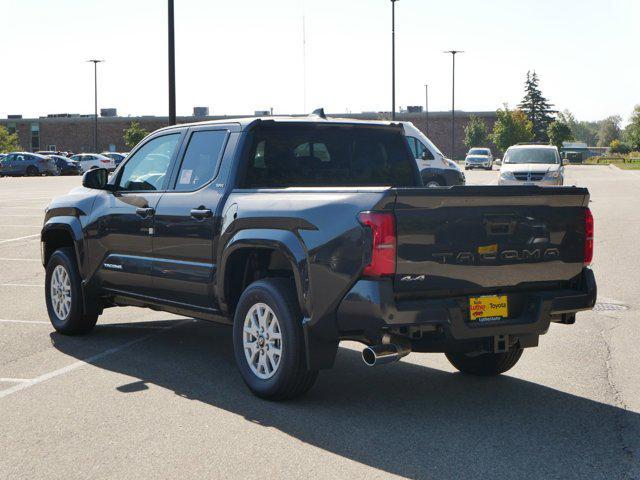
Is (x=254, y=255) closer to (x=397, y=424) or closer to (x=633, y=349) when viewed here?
(x=397, y=424)

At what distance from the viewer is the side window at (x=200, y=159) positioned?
277 inches

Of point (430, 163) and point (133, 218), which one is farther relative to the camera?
point (430, 163)

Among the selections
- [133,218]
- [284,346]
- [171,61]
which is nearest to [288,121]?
[133,218]

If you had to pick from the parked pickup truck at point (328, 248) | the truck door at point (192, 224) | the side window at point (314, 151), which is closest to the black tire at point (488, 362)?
the parked pickup truck at point (328, 248)

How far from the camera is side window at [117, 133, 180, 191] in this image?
302 inches

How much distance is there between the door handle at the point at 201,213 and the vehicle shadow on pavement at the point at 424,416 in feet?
4.01

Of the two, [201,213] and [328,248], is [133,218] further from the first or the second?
[328,248]

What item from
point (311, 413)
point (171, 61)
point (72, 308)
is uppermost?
point (171, 61)

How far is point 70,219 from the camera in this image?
8562mm

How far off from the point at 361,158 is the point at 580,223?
6.55ft

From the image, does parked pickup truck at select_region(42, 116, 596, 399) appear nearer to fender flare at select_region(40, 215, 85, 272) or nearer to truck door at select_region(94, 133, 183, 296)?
truck door at select_region(94, 133, 183, 296)

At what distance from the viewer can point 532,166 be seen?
98.7 feet

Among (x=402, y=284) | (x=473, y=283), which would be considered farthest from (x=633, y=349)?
(x=402, y=284)

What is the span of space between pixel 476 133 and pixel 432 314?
102 m
